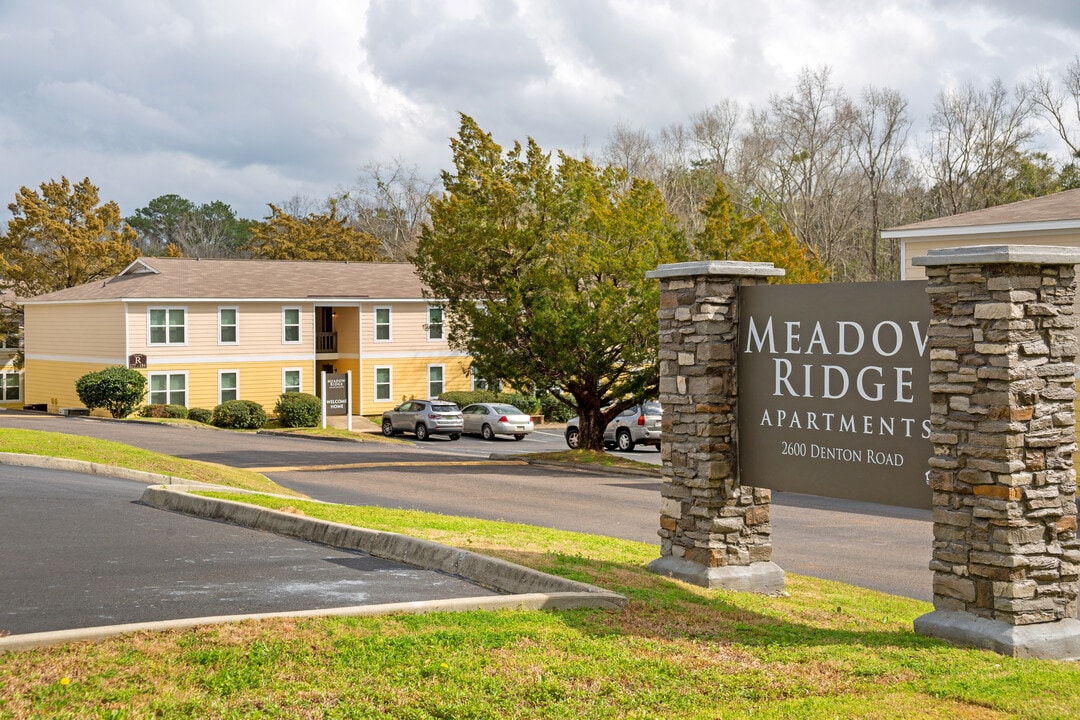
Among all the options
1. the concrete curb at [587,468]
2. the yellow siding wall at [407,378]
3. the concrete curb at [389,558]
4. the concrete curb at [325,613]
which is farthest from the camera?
the yellow siding wall at [407,378]

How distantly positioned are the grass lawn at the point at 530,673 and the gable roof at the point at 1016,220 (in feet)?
52.9

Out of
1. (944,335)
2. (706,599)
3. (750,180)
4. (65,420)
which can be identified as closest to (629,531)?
(706,599)

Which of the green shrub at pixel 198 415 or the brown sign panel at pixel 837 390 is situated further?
the green shrub at pixel 198 415

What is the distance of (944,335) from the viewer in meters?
9.30

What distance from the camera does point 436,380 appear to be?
1981 inches

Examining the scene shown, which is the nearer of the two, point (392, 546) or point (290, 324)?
point (392, 546)

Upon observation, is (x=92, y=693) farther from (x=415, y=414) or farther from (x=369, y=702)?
(x=415, y=414)

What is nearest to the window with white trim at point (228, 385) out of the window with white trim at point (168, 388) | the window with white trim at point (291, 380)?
the window with white trim at point (168, 388)

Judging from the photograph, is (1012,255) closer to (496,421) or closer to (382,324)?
(496,421)

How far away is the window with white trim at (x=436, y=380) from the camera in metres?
50.0

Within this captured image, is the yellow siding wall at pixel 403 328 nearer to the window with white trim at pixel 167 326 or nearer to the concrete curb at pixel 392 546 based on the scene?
the window with white trim at pixel 167 326

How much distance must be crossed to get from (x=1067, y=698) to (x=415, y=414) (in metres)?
35.5

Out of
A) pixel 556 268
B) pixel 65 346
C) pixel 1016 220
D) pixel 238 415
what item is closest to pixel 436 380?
pixel 238 415

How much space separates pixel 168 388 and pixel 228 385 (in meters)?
2.50
